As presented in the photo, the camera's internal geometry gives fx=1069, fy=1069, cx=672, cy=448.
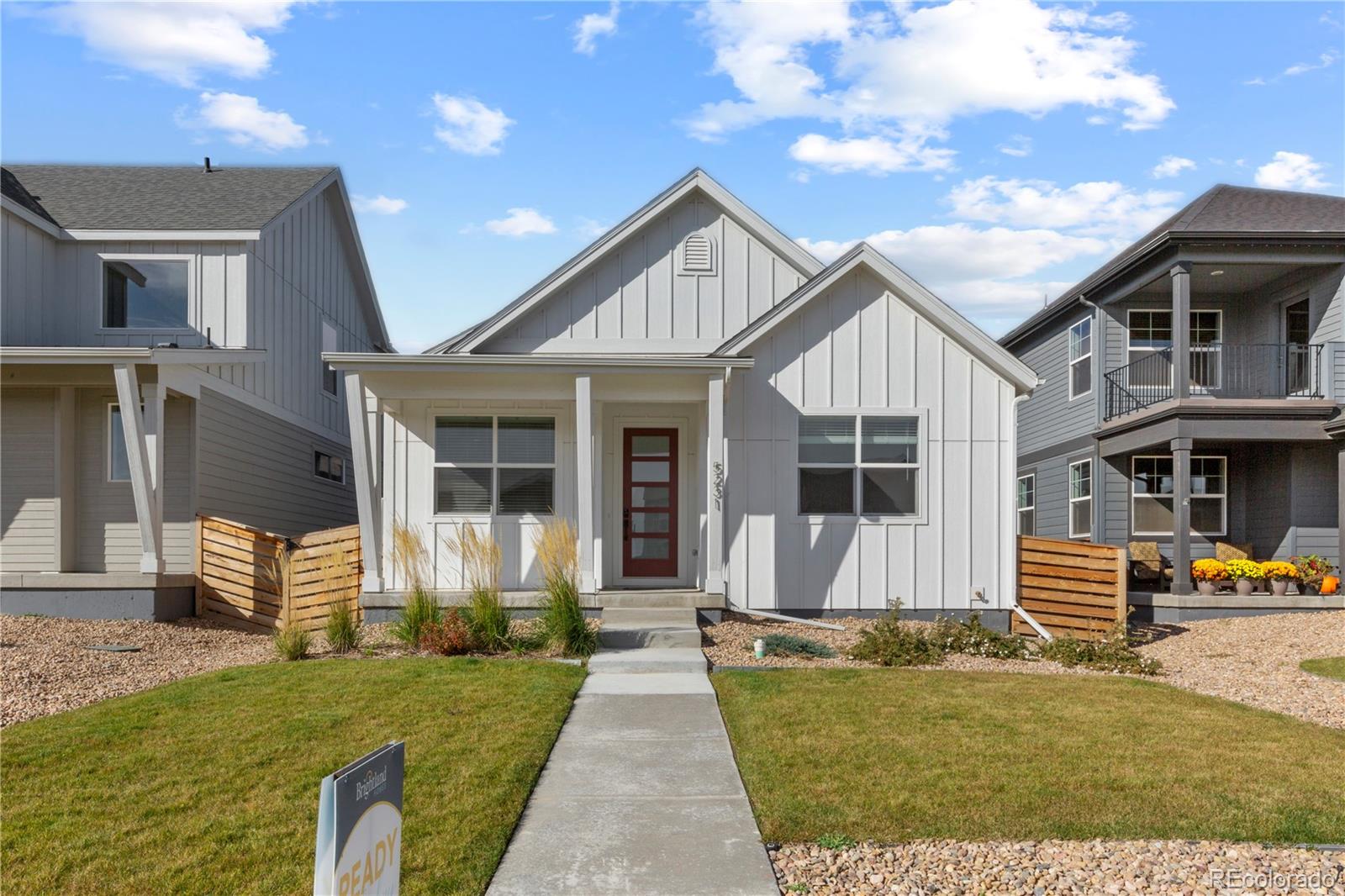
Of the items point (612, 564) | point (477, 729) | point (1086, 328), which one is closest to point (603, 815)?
point (477, 729)

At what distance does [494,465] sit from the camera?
13.4 metres

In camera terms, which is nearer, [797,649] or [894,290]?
[797,649]

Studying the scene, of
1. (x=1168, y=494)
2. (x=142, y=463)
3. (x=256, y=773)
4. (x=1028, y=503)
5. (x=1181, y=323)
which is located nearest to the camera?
(x=256, y=773)

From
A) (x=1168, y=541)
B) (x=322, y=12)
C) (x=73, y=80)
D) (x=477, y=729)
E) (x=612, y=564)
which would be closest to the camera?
(x=477, y=729)

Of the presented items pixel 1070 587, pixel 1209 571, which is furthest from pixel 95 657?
pixel 1209 571

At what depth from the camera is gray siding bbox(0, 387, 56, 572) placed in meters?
14.1

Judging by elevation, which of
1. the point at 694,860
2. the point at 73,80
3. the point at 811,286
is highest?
the point at 73,80

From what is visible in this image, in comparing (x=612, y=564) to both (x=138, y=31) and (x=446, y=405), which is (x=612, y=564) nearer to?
(x=446, y=405)

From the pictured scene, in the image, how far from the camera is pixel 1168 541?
1834 cm

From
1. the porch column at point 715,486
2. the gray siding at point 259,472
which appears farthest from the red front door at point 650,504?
the gray siding at point 259,472

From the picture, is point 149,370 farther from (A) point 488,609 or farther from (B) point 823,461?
(B) point 823,461

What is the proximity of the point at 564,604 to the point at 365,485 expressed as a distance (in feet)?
10.8

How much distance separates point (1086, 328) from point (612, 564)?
1098cm

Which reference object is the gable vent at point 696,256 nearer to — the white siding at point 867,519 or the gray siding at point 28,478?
the white siding at point 867,519
